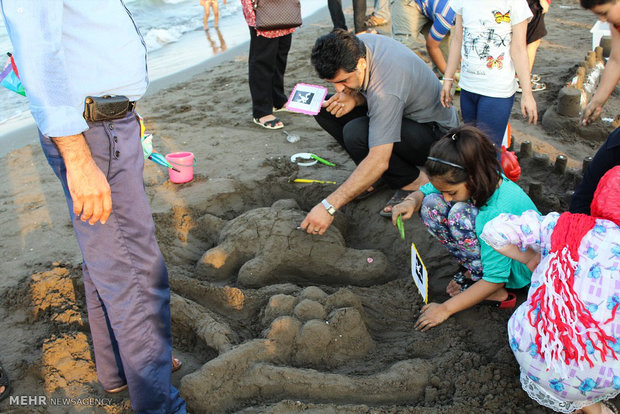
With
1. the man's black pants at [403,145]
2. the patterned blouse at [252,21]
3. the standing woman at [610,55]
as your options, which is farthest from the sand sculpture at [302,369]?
the patterned blouse at [252,21]

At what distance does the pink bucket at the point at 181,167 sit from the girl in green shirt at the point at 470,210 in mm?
1754

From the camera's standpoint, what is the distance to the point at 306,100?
3.22 m

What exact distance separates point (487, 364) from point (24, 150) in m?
3.86

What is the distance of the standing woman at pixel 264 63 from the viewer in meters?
4.10

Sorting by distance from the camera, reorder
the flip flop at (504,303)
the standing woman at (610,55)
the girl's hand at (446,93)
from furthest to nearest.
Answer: the girl's hand at (446,93)
the flip flop at (504,303)
the standing woman at (610,55)

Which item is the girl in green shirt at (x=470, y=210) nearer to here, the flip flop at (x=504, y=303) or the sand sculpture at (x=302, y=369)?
the flip flop at (x=504, y=303)

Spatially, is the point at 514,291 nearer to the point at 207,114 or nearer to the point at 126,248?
the point at 126,248

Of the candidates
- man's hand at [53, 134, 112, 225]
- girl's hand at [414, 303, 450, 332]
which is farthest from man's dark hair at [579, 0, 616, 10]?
man's hand at [53, 134, 112, 225]

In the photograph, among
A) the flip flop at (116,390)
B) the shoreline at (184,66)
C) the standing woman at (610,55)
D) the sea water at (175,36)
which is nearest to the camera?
the flip flop at (116,390)

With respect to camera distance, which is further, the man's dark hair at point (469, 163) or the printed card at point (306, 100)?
the printed card at point (306, 100)

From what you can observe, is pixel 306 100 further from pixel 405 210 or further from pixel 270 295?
pixel 270 295

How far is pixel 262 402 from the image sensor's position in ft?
6.15

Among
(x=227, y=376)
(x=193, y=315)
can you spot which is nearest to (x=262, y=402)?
(x=227, y=376)

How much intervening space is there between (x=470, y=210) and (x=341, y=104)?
128 cm
